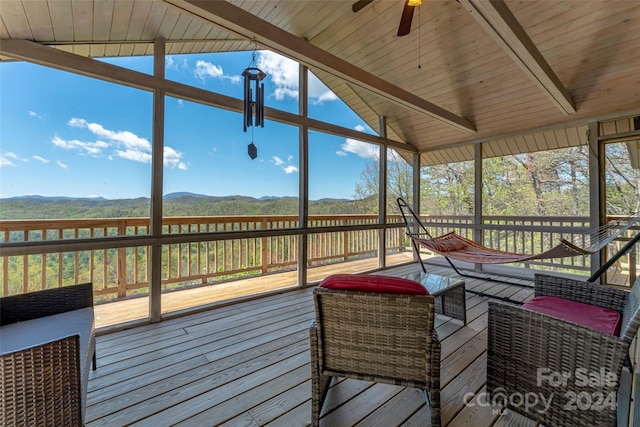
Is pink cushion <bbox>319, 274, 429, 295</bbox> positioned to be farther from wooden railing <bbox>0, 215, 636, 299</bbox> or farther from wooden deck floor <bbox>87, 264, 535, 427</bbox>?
wooden railing <bbox>0, 215, 636, 299</bbox>

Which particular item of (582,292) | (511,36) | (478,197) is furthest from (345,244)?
(511,36)

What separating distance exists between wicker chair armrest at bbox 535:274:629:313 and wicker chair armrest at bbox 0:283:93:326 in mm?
3388

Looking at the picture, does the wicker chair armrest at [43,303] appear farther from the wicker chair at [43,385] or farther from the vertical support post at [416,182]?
the vertical support post at [416,182]

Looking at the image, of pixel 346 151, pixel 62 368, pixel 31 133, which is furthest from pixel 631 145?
pixel 31 133

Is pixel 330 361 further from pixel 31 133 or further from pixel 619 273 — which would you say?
pixel 619 273

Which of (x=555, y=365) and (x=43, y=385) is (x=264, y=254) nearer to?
(x=43, y=385)

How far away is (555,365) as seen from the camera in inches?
56.7

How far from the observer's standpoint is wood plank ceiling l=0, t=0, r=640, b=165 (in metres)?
2.17

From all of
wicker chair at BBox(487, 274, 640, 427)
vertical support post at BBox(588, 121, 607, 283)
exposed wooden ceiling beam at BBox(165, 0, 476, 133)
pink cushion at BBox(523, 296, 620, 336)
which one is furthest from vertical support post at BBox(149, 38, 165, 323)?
vertical support post at BBox(588, 121, 607, 283)

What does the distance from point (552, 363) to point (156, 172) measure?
334 cm

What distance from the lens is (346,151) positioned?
5.32m

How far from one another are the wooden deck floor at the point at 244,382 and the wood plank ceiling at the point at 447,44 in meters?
2.42

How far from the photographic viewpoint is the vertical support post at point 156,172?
2.74 m

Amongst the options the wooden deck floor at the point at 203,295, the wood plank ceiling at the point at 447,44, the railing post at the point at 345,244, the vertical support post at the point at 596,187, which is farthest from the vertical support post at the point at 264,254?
the vertical support post at the point at 596,187
